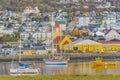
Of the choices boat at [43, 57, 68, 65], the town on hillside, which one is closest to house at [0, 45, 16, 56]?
the town on hillside

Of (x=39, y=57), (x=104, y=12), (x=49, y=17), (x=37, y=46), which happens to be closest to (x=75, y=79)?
(x=39, y=57)

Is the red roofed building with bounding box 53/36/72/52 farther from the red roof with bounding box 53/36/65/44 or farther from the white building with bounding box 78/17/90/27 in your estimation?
the white building with bounding box 78/17/90/27

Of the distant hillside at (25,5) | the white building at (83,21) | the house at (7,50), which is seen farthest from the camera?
the distant hillside at (25,5)

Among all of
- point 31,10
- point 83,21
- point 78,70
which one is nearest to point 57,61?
point 78,70

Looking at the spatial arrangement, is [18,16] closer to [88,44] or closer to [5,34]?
[5,34]

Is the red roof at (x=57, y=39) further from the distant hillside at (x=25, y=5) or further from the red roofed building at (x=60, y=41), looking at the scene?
the distant hillside at (x=25, y=5)

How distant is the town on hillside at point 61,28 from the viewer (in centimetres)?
1872

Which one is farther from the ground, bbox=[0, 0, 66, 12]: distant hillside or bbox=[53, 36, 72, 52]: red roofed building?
bbox=[0, 0, 66, 12]: distant hillside

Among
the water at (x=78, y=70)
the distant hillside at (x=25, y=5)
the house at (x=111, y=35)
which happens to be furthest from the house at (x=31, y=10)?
the water at (x=78, y=70)

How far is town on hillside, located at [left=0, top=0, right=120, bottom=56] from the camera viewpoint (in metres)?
18.7

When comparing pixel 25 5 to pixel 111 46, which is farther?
pixel 25 5

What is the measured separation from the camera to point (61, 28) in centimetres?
2381

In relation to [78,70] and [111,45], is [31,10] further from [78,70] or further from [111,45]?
[78,70]

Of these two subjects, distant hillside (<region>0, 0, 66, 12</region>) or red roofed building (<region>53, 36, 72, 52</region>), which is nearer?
red roofed building (<region>53, 36, 72, 52</region>)
